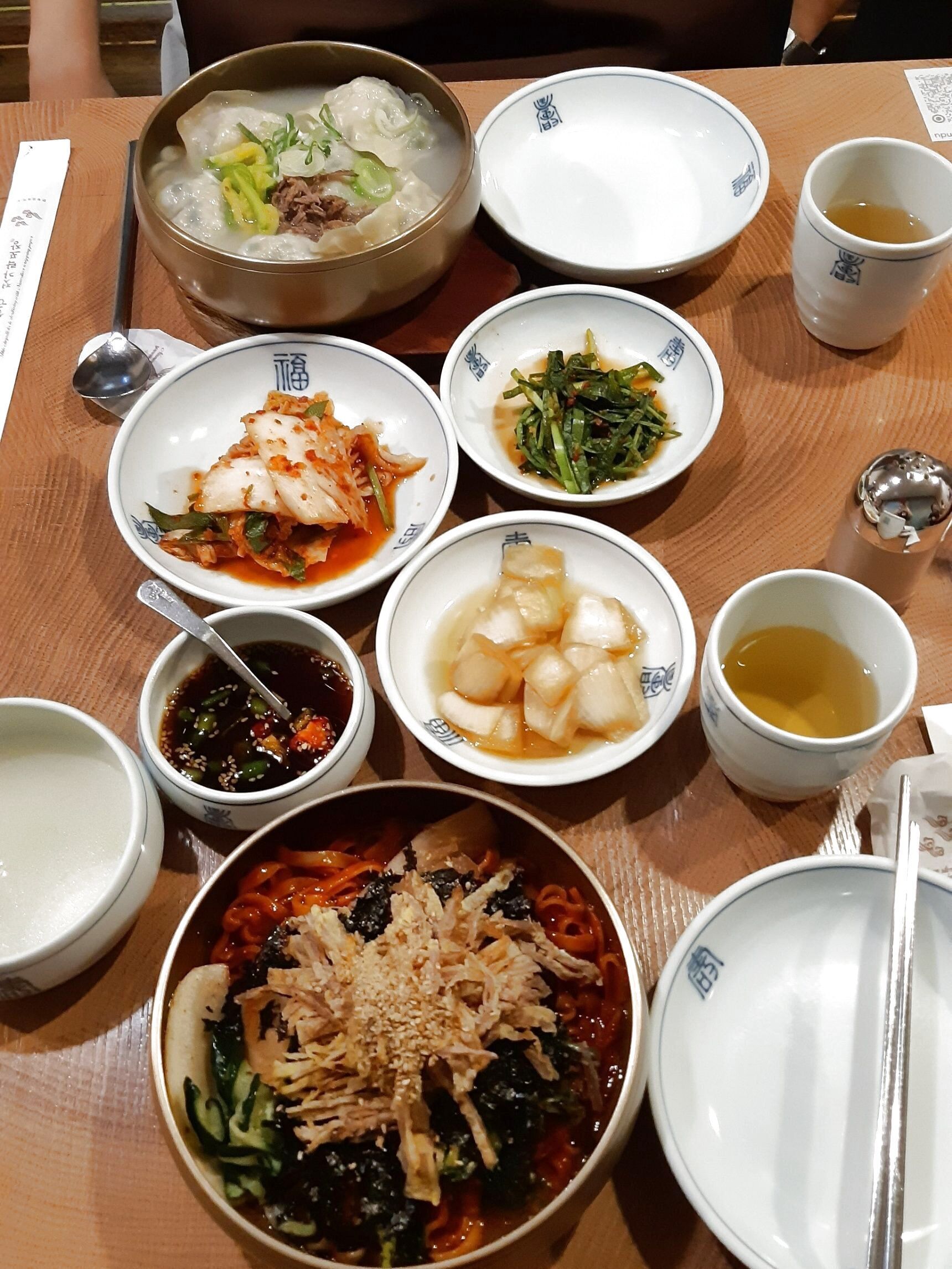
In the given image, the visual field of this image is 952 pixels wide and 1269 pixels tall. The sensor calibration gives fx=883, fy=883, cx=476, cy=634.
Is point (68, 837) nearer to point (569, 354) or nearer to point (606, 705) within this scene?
point (606, 705)

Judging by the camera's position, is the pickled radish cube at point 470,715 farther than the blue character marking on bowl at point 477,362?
No

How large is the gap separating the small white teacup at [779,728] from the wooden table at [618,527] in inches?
6.0

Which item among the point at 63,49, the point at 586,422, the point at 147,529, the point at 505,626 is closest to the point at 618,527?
the point at 586,422

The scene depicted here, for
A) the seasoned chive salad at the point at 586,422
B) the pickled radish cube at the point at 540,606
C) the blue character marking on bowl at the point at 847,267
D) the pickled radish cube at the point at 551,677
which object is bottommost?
the pickled radish cube at the point at 551,677

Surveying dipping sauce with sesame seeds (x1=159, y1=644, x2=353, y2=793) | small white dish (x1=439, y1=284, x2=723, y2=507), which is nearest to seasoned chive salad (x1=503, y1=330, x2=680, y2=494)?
small white dish (x1=439, y1=284, x2=723, y2=507)

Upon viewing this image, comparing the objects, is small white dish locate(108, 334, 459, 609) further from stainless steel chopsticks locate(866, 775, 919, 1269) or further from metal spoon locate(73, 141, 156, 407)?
stainless steel chopsticks locate(866, 775, 919, 1269)

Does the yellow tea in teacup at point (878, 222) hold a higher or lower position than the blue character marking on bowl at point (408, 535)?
higher

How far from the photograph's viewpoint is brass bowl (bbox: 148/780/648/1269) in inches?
36.2

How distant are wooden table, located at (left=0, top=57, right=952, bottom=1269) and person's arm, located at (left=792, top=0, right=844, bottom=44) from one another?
21.1 inches

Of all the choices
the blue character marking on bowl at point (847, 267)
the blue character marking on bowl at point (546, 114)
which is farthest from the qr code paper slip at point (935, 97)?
the blue character marking on bowl at point (546, 114)

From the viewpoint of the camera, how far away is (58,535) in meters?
1.71

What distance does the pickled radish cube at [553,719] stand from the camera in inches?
54.2

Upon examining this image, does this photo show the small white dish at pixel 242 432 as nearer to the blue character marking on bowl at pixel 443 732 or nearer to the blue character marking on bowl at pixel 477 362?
the blue character marking on bowl at pixel 477 362

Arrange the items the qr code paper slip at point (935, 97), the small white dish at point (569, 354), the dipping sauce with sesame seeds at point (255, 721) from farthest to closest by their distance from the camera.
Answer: the qr code paper slip at point (935, 97)
the small white dish at point (569, 354)
the dipping sauce with sesame seeds at point (255, 721)
